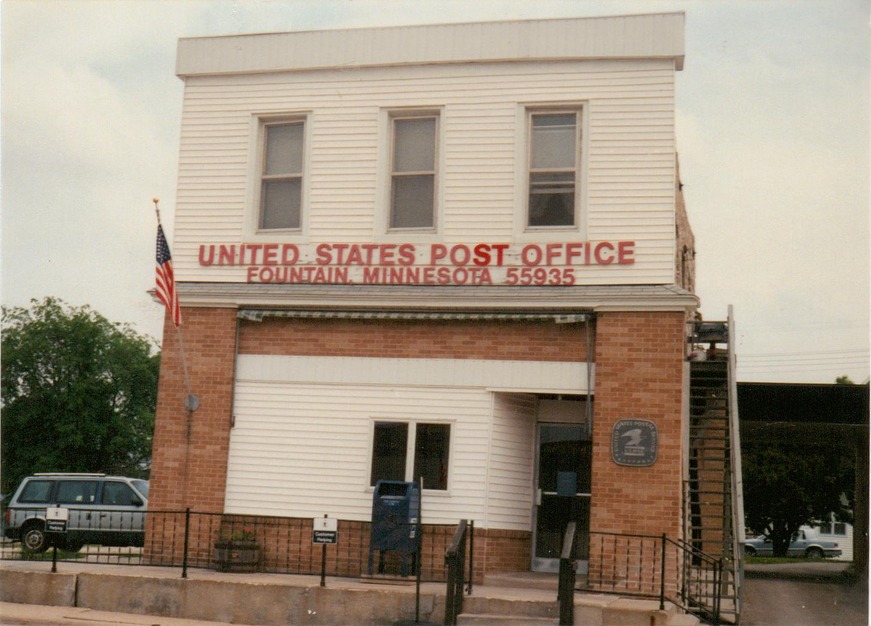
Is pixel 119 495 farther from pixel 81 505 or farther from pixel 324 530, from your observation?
pixel 324 530

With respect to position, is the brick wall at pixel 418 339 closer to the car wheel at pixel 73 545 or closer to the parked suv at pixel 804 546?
the car wheel at pixel 73 545

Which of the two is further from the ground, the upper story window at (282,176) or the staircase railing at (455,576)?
the upper story window at (282,176)

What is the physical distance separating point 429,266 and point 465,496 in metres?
3.10

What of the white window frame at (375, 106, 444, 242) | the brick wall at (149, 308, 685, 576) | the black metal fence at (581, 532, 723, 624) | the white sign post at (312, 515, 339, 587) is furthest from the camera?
the white window frame at (375, 106, 444, 242)

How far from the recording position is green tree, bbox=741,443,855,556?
4009 centimetres

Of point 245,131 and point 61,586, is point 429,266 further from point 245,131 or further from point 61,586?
point 61,586

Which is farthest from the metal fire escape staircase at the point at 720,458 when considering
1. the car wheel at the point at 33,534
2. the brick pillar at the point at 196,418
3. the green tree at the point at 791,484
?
the green tree at the point at 791,484

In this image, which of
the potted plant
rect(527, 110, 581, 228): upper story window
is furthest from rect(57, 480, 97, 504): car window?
rect(527, 110, 581, 228): upper story window

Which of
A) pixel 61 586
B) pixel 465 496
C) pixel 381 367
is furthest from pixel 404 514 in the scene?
pixel 61 586

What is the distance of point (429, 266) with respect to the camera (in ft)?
52.2

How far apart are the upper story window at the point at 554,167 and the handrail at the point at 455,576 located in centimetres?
446

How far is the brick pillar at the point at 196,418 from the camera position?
16.2 meters

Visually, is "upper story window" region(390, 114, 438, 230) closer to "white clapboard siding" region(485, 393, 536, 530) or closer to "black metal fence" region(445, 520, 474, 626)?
"white clapboard siding" region(485, 393, 536, 530)

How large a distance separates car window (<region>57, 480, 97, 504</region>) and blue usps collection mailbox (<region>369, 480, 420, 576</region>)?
11.4 meters
